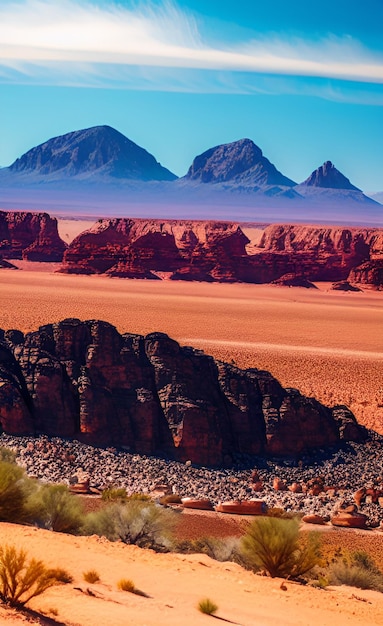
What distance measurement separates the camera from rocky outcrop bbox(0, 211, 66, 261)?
10188 cm

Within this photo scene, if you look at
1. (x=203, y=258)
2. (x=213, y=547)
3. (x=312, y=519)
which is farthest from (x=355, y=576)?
(x=203, y=258)

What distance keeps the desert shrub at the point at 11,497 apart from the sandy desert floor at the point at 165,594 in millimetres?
653

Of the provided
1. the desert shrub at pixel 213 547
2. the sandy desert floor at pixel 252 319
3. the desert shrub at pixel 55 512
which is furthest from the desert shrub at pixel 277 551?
the sandy desert floor at pixel 252 319

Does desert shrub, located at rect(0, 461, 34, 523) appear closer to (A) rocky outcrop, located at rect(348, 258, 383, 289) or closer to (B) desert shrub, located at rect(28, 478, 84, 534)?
(B) desert shrub, located at rect(28, 478, 84, 534)

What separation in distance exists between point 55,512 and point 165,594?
340 centimetres

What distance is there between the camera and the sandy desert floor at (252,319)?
34812mm

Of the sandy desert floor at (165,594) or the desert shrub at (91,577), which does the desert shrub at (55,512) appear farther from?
the desert shrub at (91,577)

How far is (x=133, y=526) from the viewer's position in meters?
13.2

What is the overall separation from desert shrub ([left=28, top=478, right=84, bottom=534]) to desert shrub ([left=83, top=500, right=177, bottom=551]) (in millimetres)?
283

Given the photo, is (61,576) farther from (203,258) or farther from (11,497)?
(203,258)

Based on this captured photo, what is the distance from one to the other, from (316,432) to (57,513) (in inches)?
414

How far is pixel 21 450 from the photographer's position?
18750 mm

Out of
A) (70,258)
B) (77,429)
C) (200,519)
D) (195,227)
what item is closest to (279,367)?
(77,429)

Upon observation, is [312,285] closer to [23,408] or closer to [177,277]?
[177,277]
